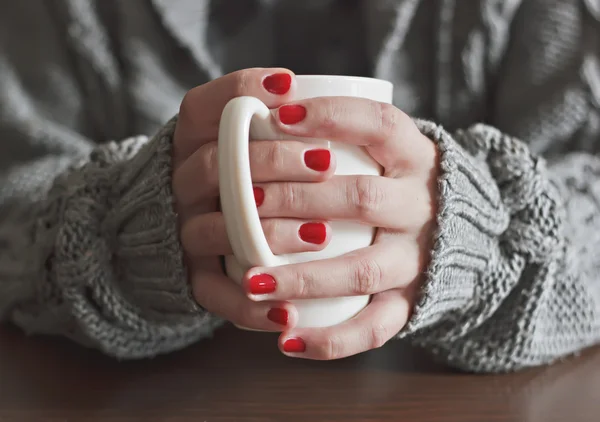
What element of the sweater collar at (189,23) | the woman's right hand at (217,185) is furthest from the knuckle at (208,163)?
the sweater collar at (189,23)

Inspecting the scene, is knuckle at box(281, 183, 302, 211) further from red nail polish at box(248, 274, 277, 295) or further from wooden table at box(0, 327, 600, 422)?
wooden table at box(0, 327, 600, 422)

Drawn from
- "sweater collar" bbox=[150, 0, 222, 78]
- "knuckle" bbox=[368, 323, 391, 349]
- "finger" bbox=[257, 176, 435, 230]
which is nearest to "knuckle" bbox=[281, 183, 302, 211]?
"finger" bbox=[257, 176, 435, 230]

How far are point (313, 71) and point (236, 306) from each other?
1.49 ft

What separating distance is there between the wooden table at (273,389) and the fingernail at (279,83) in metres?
0.23

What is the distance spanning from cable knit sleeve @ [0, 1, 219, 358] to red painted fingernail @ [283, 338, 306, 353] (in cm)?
11

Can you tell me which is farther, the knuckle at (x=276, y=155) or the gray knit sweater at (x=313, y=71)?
the gray knit sweater at (x=313, y=71)

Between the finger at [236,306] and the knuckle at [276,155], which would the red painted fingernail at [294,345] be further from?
the knuckle at [276,155]

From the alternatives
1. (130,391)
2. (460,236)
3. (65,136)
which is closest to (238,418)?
(130,391)

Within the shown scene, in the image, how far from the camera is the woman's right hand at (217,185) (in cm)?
38

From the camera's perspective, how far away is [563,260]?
542mm

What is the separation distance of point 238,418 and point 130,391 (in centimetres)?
11

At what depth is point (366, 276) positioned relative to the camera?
0.40 m

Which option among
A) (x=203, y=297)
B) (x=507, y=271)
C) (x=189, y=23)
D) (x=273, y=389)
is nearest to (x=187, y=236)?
(x=203, y=297)

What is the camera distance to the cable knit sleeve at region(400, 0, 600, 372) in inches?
18.0
